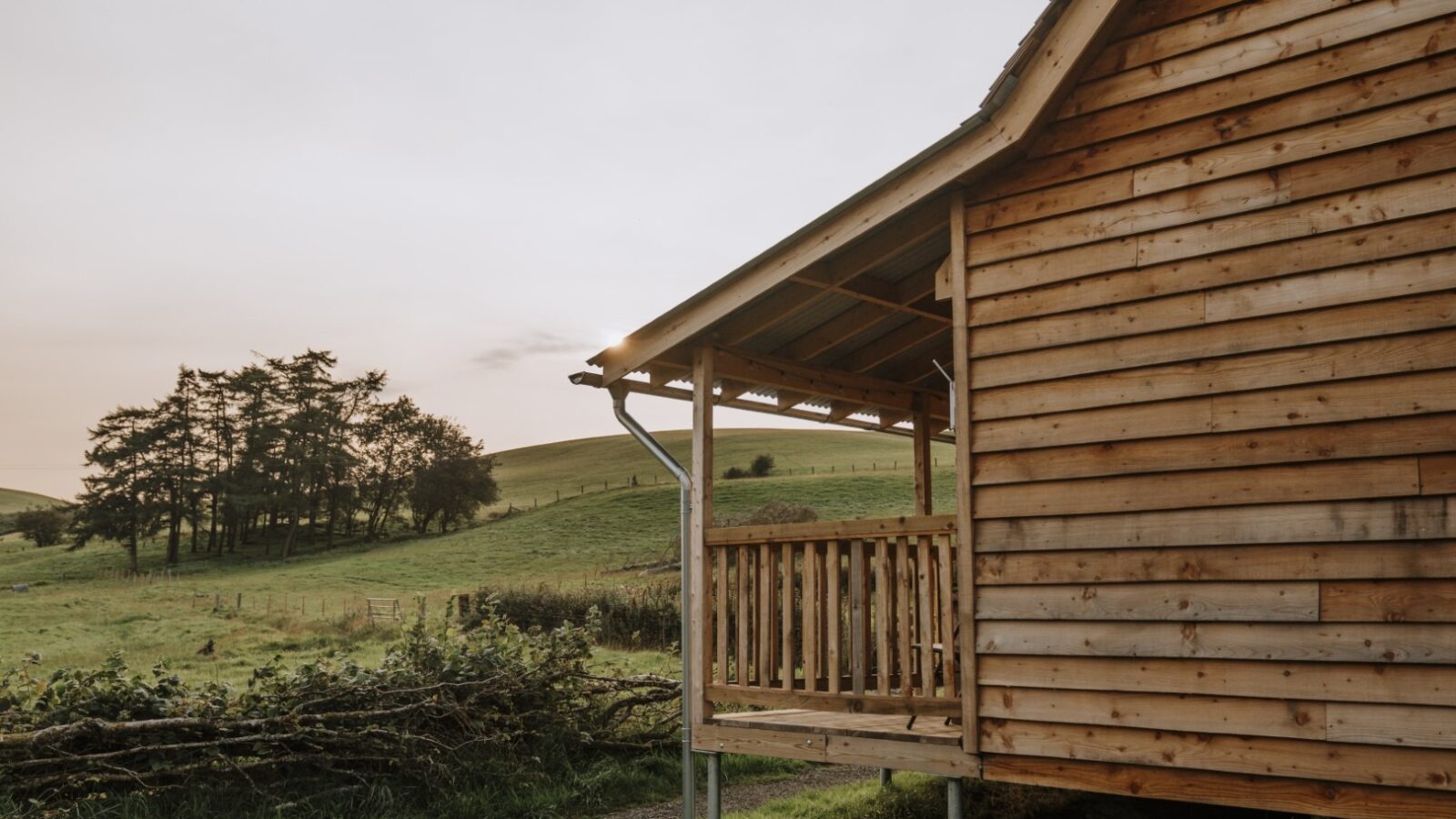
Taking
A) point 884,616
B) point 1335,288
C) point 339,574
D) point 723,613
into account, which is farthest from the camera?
point 339,574

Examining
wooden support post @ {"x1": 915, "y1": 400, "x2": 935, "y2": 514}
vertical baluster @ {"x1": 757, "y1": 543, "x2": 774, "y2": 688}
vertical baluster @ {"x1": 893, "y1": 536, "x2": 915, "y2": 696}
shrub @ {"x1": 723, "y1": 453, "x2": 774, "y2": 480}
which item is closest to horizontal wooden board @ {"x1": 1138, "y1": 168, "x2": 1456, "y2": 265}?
vertical baluster @ {"x1": 893, "y1": 536, "x2": 915, "y2": 696}

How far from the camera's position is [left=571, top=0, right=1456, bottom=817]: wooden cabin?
15.6ft

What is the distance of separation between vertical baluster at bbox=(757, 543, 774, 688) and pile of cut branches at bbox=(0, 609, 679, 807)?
412 cm

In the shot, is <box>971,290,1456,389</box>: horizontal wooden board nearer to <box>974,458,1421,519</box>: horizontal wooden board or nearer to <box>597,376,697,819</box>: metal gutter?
<box>974,458,1421,519</box>: horizontal wooden board

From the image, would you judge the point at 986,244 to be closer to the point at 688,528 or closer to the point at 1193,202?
the point at 1193,202

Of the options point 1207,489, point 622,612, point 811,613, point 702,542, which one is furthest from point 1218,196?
point 622,612

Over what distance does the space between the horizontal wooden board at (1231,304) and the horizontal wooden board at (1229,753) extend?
2094mm

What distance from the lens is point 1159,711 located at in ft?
17.1

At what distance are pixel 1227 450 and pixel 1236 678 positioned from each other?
1.13m

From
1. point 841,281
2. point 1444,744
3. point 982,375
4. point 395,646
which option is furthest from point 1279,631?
point 395,646

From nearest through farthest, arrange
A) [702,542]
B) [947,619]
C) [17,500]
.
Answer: [947,619], [702,542], [17,500]

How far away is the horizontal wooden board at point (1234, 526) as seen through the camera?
4703 millimetres

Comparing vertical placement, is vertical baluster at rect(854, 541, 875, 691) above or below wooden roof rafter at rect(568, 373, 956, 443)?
below

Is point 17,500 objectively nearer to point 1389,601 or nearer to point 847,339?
point 847,339
